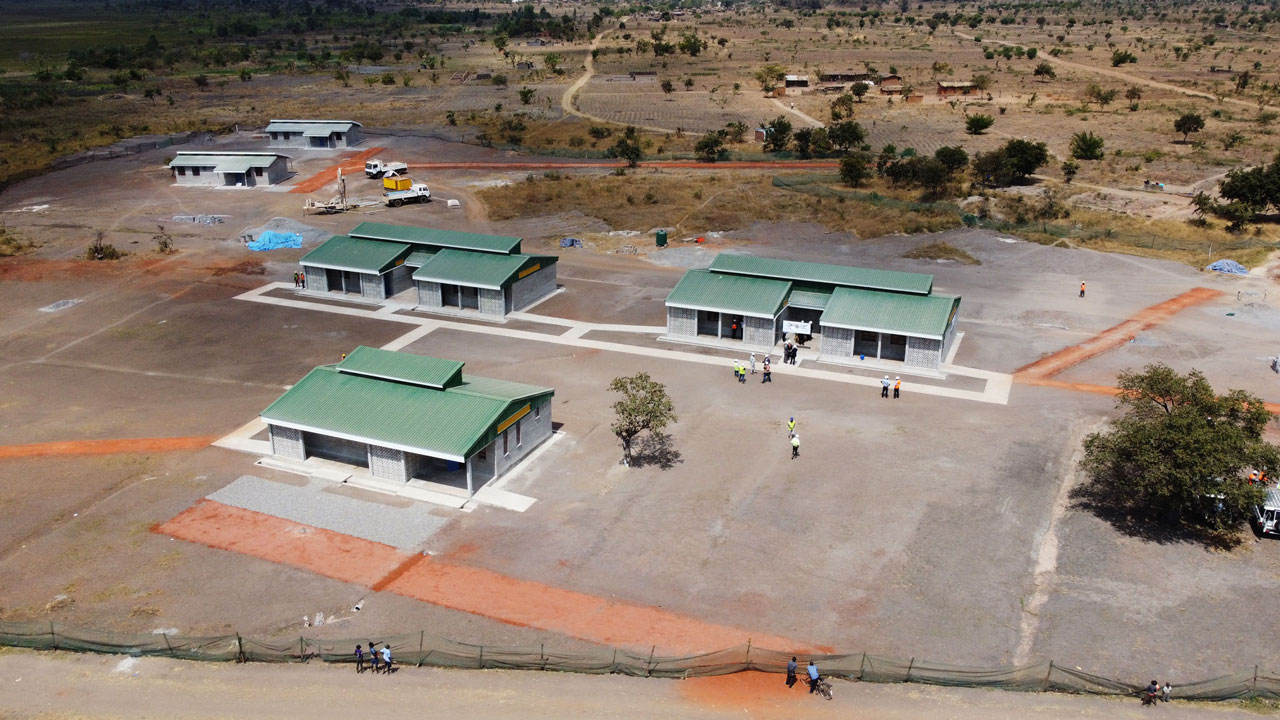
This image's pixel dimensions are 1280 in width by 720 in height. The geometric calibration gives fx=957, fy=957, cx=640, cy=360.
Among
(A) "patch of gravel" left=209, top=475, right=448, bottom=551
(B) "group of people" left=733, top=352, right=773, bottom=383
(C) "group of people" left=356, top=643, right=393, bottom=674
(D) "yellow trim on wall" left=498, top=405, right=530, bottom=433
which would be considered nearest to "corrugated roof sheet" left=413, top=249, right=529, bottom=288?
(B) "group of people" left=733, top=352, right=773, bottom=383

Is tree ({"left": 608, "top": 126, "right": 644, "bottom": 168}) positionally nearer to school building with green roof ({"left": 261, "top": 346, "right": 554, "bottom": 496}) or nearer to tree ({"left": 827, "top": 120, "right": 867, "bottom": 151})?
tree ({"left": 827, "top": 120, "right": 867, "bottom": 151})

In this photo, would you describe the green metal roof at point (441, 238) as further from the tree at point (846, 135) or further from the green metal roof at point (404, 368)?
the tree at point (846, 135)

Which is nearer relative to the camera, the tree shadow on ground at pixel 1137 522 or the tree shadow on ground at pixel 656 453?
the tree shadow on ground at pixel 1137 522

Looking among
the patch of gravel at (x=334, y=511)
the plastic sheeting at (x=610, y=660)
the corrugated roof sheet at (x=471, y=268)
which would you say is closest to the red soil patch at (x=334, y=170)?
the corrugated roof sheet at (x=471, y=268)

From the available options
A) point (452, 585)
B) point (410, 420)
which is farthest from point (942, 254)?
point (452, 585)

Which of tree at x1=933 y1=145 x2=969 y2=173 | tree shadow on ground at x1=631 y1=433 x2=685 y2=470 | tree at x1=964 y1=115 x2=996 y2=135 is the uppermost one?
tree at x1=964 y1=115 x2=996 y2=135

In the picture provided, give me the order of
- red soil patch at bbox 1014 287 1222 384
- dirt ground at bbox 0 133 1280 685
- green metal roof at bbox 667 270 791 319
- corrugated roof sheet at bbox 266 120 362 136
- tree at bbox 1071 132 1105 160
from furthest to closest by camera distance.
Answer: corrugated roof sheet at bbox 266 120 362 136
tree at bbox 1071 132 1105 160
green metal roof at bbox 667 270 791 319
red soil patch at bbox 1014 287 1222 384
dirt ground at bbox 0 133 1280 685
